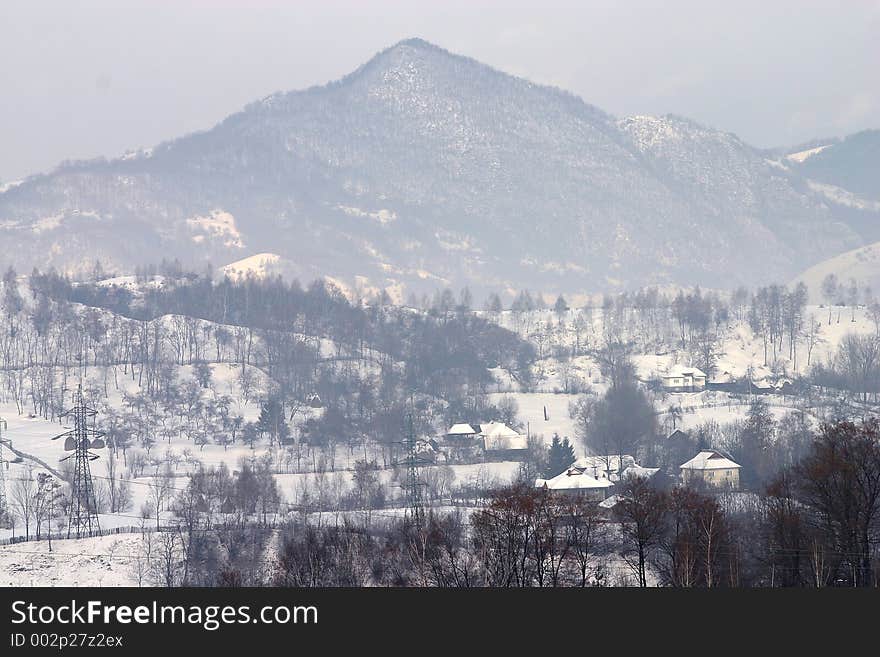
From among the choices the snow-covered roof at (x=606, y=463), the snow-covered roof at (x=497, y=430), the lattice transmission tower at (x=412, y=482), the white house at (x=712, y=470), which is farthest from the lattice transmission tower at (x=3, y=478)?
the white house at (x=712, y=470)

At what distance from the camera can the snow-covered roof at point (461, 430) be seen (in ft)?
570

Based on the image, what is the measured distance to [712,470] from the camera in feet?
449

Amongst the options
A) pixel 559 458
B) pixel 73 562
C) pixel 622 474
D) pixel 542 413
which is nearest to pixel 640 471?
pixel 622 474

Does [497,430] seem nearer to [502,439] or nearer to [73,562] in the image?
[502,439]

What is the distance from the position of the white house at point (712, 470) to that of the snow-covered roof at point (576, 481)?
295 inches

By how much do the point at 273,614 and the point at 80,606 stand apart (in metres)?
5.11

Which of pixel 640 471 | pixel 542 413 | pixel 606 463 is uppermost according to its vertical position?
pixel 542 413

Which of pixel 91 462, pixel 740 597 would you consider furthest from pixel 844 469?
pixel 91 462

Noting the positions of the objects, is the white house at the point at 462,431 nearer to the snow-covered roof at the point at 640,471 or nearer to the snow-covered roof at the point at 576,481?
the snow-covered roof at the point at 640,471

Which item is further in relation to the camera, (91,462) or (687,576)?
(91,462)

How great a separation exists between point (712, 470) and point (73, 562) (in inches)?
2598

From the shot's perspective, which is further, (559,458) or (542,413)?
(542,413)

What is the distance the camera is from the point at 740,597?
41.6 metres

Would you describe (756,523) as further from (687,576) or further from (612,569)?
(687,576)
